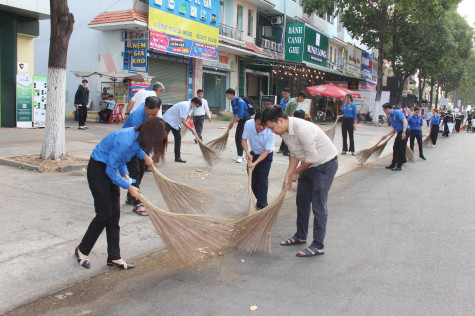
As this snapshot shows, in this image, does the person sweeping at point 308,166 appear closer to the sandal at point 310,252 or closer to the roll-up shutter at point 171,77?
the sandal at point 310,252

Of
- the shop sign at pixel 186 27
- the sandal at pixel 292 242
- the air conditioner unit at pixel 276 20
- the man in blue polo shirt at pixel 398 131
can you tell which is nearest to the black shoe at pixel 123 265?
the sandal at pixel 292 242

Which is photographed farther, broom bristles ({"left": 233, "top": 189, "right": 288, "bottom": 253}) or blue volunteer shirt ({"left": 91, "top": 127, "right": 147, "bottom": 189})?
broom bristles ({"left": 233, "top": 189, "right": 288, "bottom": 253})

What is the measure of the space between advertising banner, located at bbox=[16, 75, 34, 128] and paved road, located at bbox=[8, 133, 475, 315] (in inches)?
387

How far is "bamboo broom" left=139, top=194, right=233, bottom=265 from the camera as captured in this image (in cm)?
340

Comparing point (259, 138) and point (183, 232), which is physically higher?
point (259, 138)

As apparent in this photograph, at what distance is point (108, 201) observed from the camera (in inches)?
132

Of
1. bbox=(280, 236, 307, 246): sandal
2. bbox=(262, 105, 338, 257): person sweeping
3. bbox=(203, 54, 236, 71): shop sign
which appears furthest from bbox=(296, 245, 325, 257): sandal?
bbox=(203, 54, 236, 71): shop sign

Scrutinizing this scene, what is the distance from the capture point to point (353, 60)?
106 feet

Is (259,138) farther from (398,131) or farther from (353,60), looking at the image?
(353,60)

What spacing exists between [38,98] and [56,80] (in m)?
5.77

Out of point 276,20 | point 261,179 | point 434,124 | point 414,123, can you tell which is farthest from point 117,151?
point 276,20

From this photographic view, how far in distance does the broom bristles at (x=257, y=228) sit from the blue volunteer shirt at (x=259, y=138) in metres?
1.25

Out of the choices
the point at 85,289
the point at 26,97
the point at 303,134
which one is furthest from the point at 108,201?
the point at 26,97

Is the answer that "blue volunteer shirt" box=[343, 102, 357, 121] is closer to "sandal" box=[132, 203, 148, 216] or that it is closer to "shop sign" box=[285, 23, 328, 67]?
"sandal" box=[132, 203, 148, 216]
